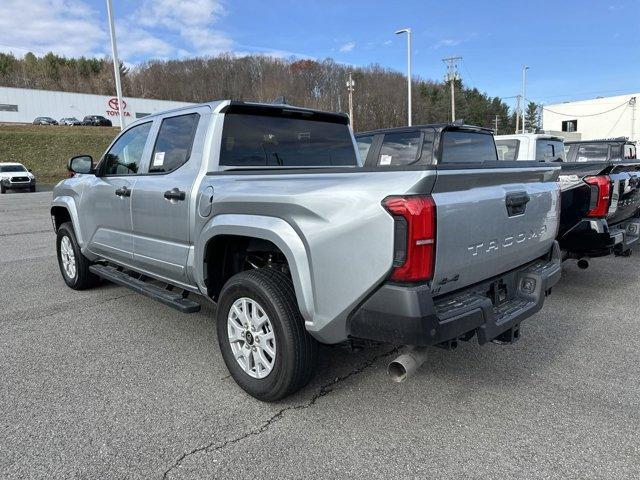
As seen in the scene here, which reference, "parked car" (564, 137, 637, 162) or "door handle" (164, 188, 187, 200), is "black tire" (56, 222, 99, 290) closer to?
"door handle" (164, 188, 187, 200)

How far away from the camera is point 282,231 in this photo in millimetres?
2781

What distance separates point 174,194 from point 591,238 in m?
4.26

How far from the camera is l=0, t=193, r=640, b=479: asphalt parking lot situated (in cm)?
248

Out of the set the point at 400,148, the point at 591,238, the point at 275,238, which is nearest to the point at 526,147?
the point at 400,148

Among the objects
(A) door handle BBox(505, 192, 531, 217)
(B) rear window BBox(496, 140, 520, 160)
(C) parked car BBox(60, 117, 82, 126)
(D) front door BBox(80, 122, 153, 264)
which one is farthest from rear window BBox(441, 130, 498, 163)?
(C) parked car BBox(60, 117, 82, 126)

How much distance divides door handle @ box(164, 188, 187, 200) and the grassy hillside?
37.2 meters

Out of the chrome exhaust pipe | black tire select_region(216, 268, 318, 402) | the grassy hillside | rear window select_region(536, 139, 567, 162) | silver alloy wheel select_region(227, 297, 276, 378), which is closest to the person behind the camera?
the chrome exhaust pipe

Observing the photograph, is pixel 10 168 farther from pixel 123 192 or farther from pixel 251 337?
pixel 251 337

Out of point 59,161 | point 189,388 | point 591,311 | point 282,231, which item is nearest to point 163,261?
point 189,388

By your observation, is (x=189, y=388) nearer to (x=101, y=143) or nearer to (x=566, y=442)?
(x=566, y=442)

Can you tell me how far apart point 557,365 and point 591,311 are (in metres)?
1.65

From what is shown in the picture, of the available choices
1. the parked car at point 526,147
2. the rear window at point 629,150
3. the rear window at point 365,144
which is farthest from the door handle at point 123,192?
the rear window at point 629,150

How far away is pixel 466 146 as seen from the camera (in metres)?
6.99

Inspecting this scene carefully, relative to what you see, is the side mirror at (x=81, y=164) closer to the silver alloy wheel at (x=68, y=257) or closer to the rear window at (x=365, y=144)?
the silver alloy wheel at (x=68, y=257)
